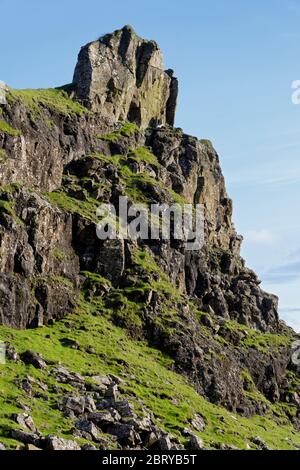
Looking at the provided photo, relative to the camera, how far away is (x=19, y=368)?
93812 mm

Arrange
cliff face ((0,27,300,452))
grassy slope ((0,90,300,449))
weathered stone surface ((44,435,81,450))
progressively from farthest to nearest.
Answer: cliff face ((0,27,300,452)), grassy slope ((0,90,300,449)), weathered stone surface ((44,435,81,450))

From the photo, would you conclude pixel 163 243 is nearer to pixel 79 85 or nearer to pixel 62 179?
pixel 62 179

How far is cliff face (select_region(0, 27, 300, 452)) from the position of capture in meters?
122

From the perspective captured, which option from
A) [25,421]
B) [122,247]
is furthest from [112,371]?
[25,421]

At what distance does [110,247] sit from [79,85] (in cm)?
6084

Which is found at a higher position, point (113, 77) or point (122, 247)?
point (113, 77)

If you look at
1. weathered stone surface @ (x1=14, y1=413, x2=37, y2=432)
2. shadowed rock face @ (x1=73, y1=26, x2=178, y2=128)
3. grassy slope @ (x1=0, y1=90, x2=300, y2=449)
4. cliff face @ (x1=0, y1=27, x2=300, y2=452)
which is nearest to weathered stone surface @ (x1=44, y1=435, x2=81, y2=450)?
weathered stone surface @ (x1=14, y1=413, x2=37, y2=432)

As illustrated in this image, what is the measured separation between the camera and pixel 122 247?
13688cm

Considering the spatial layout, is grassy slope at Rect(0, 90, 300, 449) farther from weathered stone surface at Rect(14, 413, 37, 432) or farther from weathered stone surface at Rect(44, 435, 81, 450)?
weathered stone surface at Rect(44, 435, 81, 450)

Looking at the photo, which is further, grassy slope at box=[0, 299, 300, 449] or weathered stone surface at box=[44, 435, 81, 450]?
grassy slope at box=[0, 299, 300, 449]

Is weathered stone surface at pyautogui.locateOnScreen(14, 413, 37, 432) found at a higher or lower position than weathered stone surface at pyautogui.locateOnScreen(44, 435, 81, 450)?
higher

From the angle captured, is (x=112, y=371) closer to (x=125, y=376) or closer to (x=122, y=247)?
(x=125, y=376)

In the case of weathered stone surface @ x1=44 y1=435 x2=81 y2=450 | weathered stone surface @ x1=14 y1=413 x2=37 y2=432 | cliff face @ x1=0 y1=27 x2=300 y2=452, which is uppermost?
cliff face @ x1=0 y1=27 x2=300 y2=452
